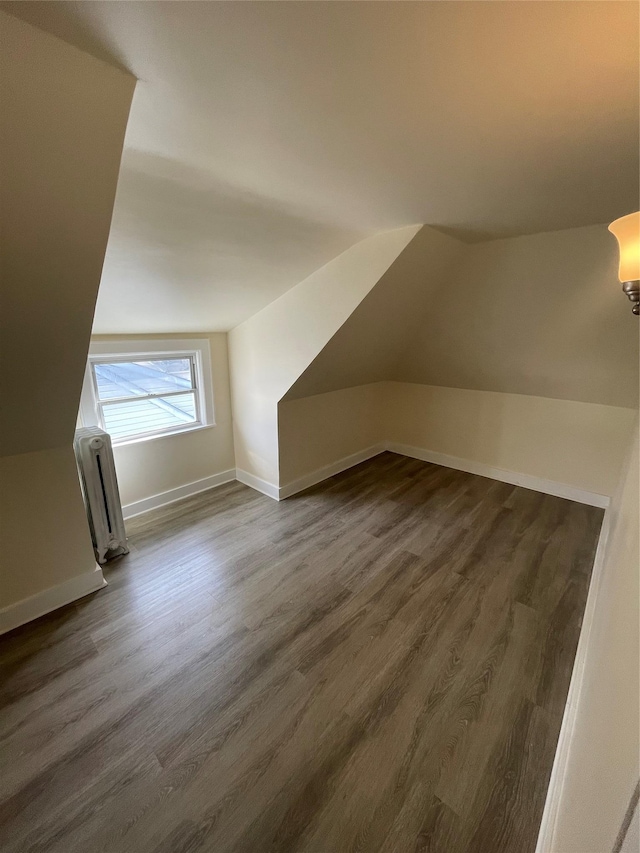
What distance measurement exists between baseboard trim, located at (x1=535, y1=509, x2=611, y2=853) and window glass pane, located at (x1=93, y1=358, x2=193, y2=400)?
3297 millimetres

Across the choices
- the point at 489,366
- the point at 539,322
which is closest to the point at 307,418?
the point at 489,366

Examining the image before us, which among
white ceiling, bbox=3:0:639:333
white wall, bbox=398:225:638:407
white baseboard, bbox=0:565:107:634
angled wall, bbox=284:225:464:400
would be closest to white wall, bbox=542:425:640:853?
white ceiling, bbox=3:0:639:333

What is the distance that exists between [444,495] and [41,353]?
3.25 metres

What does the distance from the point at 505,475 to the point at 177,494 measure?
3316 millimetres

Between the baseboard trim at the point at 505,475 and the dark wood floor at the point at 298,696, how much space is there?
0.55 m

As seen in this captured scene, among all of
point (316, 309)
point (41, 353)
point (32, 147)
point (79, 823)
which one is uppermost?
point (32, 147)

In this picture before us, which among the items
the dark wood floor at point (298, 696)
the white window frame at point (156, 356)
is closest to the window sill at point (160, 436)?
the white window frame at point (156, 356)

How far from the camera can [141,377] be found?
2.99 metres

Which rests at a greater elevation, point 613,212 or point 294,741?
point 613,212

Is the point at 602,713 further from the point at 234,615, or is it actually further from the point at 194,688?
the point at 234,615

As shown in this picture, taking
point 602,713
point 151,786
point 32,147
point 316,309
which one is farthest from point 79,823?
point 316,309

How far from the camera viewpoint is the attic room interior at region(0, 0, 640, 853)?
2.69 feet

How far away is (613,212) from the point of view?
5.46ft

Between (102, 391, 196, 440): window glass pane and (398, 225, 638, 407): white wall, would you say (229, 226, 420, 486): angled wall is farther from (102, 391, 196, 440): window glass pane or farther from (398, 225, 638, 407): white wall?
(398, 225, 638, 407): white wall
